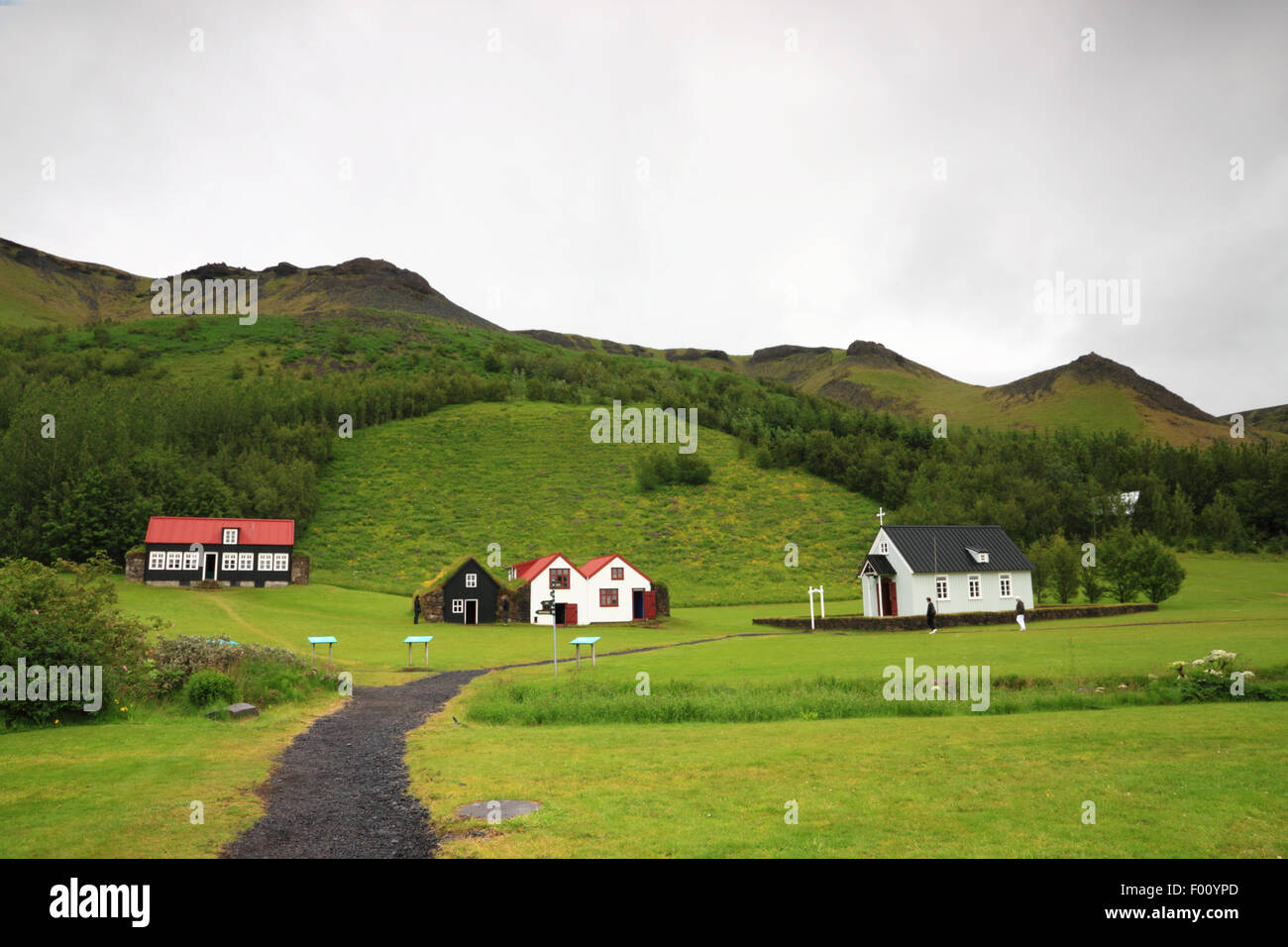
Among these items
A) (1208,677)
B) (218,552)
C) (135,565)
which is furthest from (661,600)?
(135,565)

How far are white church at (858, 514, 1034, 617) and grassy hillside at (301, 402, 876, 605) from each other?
58.2 feet

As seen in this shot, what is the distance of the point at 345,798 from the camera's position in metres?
12.7

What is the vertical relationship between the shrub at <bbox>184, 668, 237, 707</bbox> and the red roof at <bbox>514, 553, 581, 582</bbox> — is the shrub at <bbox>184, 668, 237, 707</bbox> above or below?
below

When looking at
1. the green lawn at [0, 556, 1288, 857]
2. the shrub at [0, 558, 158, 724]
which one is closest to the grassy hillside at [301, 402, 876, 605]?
the shrub at [0, 558, 158, 724]

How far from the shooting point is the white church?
159ft

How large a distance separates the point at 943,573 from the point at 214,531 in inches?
2234

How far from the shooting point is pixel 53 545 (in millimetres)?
65750

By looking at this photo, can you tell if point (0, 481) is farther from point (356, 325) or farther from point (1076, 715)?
point (356, 325)

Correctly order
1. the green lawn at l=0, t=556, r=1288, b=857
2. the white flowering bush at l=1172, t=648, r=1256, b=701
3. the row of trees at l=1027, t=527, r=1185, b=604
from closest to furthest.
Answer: the green lawn at l=0, t=556, r=1288, b=857, the white flowering bush at l=1172, t=648, r=1256, b=701, the row of trees at l=1027, t=527, r=1185, b=604

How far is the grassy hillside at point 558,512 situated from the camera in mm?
78062

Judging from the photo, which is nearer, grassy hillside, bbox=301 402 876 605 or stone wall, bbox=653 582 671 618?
stone wall, bbox=653 582 671 618

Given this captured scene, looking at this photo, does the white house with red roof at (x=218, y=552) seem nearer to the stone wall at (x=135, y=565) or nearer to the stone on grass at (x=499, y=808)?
the stone wall at (x=135, y=565)

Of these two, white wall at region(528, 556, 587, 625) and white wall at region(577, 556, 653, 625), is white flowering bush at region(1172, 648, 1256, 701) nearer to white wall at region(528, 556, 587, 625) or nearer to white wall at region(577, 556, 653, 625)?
white wall at region(577, 556, 653, 625)

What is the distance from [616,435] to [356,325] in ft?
299
